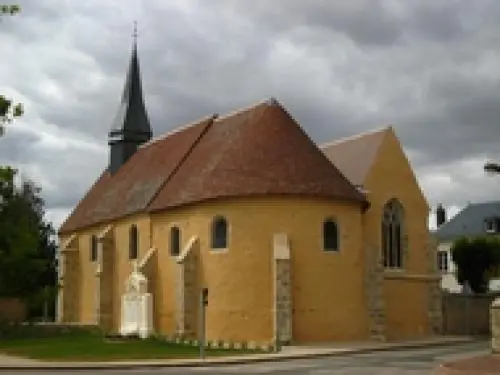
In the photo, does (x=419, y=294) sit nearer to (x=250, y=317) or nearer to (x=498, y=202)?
(x=250, y=317)

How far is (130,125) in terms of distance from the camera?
55.9 metres

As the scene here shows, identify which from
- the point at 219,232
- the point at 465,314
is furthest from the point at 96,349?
the point at 465,314

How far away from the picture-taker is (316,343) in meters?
35.7

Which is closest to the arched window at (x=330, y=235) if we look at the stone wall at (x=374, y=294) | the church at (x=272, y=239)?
the church at (x=272, y=239)

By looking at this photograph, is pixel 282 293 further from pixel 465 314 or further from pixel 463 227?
pixel 463 227

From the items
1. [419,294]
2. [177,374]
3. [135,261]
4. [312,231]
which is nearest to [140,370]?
[177,374]

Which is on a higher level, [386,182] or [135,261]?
[386,182]

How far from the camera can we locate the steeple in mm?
55344

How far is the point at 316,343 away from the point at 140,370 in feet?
37.0

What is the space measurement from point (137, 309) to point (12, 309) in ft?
34.4

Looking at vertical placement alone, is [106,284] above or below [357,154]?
below

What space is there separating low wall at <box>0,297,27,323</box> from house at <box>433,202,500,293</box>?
1339 inches

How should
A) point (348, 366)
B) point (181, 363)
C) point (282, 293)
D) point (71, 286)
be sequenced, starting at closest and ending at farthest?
point (348, 366)
point (181, 363)
point (282, 293)
point (71, 286)

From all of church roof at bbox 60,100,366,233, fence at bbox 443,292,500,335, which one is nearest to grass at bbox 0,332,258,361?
church roof at bbox 60,100,366,233
